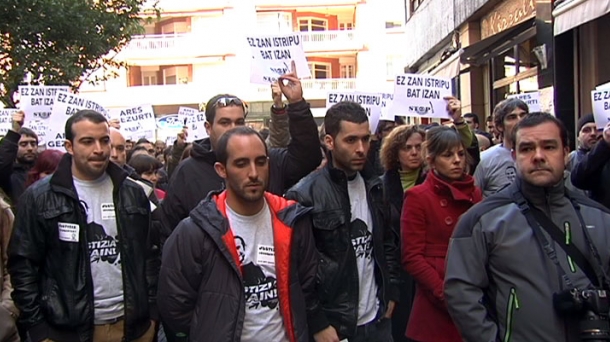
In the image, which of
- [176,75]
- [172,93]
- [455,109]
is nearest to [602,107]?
[455,109]

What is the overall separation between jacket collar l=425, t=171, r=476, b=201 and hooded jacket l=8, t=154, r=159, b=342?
1894mm

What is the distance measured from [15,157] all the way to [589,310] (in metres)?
4.67

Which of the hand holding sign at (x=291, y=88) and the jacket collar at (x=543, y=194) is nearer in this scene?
the jacket collar at (x=543, y=194)

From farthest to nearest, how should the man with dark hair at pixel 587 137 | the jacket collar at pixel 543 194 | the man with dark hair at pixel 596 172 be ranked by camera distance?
the man with dark hair at pixel 587 137 < the man with dark hair at pixel 596 172 < the jacket collar at pixel 543 194

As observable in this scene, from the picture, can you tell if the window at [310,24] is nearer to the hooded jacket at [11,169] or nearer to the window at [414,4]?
the window at [414,4]

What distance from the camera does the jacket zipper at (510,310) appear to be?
121 inches

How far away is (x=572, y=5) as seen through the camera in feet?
30.2

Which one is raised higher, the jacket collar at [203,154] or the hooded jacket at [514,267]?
the jacket collar at [203,154]

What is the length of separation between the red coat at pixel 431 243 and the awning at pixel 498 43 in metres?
8.10

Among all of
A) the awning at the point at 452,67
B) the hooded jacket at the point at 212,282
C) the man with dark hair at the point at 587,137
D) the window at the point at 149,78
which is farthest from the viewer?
the window at the point at 149,78

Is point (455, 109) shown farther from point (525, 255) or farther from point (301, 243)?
point (525, 255)

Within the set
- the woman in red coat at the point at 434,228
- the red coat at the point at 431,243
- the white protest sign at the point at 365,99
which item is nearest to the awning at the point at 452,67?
the white protest sign at the point at 365,99

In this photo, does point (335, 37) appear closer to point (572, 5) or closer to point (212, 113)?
point (572, 5)

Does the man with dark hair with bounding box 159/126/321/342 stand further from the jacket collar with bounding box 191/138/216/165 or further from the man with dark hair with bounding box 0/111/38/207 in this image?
the man with dark hair with bounding box 0/111/38/207
